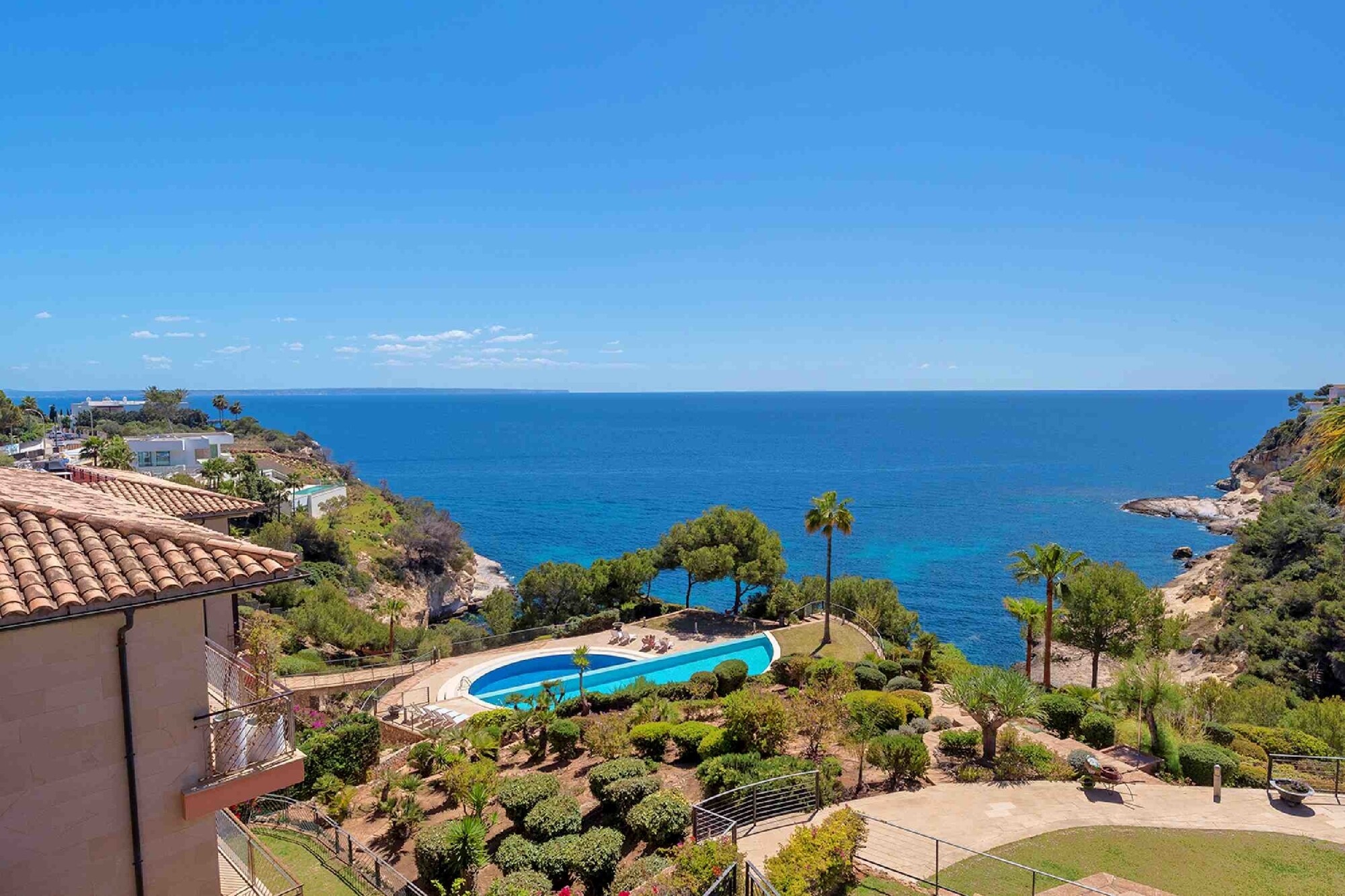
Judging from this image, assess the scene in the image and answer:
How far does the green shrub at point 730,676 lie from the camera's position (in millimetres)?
27264

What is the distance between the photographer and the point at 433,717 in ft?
83.9

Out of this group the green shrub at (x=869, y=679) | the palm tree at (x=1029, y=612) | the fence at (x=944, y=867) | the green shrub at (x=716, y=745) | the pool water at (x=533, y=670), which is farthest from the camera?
the pool water at (x=533, y=670)

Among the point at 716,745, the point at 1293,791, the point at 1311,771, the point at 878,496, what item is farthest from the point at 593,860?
the point at 878,496

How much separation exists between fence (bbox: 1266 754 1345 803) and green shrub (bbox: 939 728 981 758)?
20.3ft

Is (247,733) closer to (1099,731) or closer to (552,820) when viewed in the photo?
(552,820)

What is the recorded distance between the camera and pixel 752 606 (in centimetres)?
4075

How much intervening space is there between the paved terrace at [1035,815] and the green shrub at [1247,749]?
288 centimetres

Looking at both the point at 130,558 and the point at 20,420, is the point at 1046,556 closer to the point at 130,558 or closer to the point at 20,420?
the point at 130,558

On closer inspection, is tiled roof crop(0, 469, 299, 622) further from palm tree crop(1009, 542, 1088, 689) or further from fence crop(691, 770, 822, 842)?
palm tree crop(1009, 542, 1088, 689)

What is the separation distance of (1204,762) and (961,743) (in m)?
5.41

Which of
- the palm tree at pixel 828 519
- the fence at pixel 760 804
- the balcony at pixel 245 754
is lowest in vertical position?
the fence at pixel 760 804

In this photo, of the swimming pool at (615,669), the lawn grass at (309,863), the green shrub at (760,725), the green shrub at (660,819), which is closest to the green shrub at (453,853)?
the lawn grass at (309,863)

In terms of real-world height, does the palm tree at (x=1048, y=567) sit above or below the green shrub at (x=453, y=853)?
above

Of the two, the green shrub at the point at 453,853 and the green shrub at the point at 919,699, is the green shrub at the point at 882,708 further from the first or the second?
the green shrub at the point at 453,853
